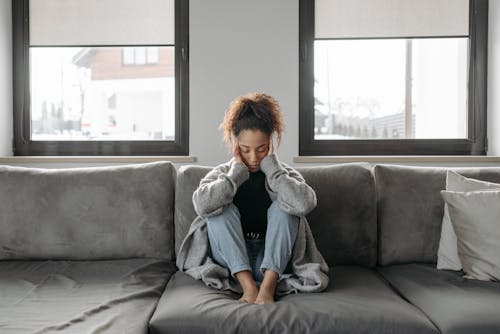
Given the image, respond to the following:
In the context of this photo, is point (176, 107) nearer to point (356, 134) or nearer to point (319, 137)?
point (319, 137)

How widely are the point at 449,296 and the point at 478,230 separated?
1.06 feet

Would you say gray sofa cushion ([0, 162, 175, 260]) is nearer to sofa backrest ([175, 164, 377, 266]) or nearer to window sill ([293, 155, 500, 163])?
sofa backrest ([175, 164, 377, 266])

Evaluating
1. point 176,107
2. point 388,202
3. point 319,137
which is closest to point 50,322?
point 388,202

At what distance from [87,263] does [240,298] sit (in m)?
0.70

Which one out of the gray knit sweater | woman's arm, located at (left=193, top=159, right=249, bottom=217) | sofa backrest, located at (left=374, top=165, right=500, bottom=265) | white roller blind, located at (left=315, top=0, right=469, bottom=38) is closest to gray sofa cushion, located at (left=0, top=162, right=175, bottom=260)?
the gray knit sweater

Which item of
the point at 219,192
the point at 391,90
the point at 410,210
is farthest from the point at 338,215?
the point at 391,90

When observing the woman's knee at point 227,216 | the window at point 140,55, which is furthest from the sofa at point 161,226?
the window at point 140,55

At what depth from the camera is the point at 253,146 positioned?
1738mm

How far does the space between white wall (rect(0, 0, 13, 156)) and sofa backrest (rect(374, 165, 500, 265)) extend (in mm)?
2032

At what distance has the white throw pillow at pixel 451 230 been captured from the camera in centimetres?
177

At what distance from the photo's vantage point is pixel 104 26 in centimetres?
266

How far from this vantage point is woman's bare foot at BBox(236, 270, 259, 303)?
4.83 ft

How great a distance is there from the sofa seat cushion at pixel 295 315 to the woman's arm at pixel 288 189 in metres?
0.29

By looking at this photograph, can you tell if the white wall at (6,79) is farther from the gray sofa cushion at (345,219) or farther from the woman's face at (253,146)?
the gray sofa cushion at (345,219)
